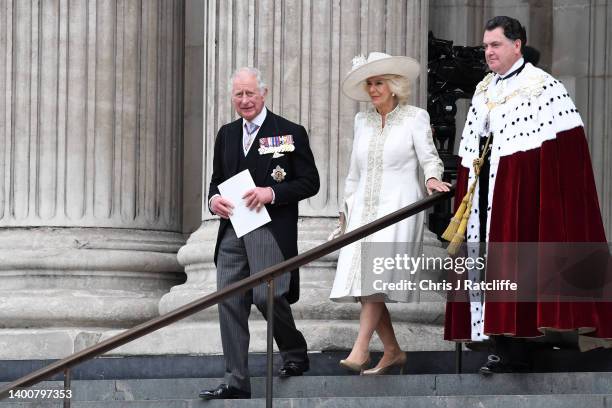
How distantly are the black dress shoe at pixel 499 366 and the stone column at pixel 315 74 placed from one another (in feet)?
5.79

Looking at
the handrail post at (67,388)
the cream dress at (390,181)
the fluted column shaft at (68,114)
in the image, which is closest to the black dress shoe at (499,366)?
the cream dress at (390,181)

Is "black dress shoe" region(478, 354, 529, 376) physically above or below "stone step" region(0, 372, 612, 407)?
above

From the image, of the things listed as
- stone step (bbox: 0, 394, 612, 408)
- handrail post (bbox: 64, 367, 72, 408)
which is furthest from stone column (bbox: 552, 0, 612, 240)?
handrail post (bbox: 64, 367, 72, 408)

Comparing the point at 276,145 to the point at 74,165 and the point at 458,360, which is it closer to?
the point at 458,360

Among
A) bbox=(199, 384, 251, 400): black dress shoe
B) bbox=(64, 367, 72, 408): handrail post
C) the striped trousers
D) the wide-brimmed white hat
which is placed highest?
the wide-brimmed white hat

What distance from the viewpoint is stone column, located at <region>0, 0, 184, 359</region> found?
12.8 meters

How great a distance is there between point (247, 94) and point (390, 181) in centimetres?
95

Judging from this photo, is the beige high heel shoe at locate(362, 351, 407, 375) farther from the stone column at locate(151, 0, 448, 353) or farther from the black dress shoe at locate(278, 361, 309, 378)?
the stone column at locate(151, 0, 448, 353)

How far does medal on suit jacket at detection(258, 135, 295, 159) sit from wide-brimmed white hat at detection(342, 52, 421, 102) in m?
0.59

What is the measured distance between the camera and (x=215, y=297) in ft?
30.9

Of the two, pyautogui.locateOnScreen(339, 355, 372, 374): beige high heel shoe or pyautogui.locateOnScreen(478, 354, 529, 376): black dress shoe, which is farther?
pyautogui.locateOnScreen(339, 355, 372, 374): beige high heel shoe

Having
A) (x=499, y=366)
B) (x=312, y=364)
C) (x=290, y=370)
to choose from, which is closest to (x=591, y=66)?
(x=312, y=364)

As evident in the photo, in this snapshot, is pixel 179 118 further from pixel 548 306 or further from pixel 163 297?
pixel 548 306

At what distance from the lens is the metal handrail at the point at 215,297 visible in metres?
9.16
